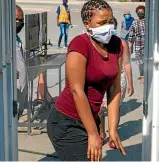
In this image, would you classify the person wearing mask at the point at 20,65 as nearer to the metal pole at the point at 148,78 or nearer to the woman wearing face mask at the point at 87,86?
the metal pole at the point at 148,78

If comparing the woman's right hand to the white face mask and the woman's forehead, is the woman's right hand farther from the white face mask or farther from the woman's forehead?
the woman's forehead

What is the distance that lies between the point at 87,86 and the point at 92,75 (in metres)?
0.09

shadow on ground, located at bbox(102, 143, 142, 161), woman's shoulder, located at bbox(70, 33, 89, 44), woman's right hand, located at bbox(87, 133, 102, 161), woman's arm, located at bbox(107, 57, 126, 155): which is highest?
woman's shoulder, located at bbox(70, 33, 89, 44)

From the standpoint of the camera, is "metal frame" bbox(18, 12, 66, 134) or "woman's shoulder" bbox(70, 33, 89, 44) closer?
"woman's shoulder" bbox(70, 33, 89, 44)

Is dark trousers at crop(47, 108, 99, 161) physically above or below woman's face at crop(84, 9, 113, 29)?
below

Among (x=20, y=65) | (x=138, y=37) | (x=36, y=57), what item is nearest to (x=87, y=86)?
(x=20, y=65)

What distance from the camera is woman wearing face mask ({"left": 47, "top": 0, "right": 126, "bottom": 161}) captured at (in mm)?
3213

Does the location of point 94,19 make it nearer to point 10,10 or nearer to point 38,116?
point 10,10

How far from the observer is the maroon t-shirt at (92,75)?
3266 millimetres

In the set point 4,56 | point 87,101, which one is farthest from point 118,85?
point 4,56

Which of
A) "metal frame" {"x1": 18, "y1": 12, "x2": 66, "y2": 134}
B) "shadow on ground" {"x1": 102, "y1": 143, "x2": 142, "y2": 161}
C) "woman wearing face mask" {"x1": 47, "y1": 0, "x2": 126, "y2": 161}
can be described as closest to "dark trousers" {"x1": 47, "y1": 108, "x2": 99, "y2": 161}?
"woman wearing face mask" {"x1": 47, "y1": 0, "x2": 126, "y2": 161}

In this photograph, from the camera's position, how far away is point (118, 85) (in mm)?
3559

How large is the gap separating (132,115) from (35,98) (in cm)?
158

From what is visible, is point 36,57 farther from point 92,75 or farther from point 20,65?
point 92,75
